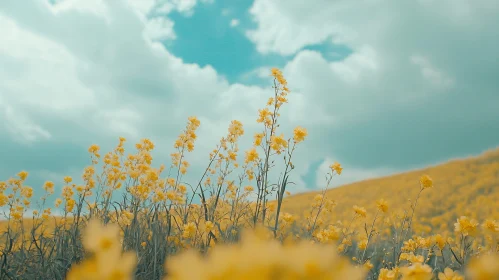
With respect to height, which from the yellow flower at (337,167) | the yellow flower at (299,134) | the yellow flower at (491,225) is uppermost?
the yellow flower at (299,134)

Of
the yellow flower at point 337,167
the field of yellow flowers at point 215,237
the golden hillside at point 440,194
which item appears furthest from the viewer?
the golden hillside at point 440,194

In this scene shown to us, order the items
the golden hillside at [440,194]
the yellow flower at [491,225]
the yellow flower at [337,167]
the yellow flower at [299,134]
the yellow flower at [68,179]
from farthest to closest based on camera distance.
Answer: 1. the golden hillside at [440,194]
2. the yellow flower at [68,179]
3. the yellow flower at [337,167]
4. the yellow flower at [299,134]
5. the yellow flower at [491,225]

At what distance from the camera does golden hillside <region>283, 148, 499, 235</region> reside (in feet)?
54.6

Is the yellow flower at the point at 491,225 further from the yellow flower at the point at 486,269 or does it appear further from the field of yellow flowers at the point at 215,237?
the yellow flower at the point at 486,269

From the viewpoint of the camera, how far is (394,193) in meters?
21.2

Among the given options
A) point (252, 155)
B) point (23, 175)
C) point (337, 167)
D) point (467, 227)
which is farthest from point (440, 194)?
point (23, 175)

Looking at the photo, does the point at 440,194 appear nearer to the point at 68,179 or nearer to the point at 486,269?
the point at 68,179

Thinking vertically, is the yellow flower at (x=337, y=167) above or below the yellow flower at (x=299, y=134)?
below

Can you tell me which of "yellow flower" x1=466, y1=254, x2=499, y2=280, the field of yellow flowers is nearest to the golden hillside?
the field of yellow flowers

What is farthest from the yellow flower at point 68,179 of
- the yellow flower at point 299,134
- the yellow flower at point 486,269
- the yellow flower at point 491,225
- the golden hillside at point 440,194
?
the golden hillside at point 440,194

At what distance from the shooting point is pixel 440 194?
19266 mm

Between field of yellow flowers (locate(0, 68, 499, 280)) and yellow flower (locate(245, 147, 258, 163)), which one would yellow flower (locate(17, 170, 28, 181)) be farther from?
yellow flower (locate(245, 147, 258, 163))

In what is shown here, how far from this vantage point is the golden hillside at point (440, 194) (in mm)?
16656

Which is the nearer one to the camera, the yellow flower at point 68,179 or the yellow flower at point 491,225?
the yellow flower at point 491,225
